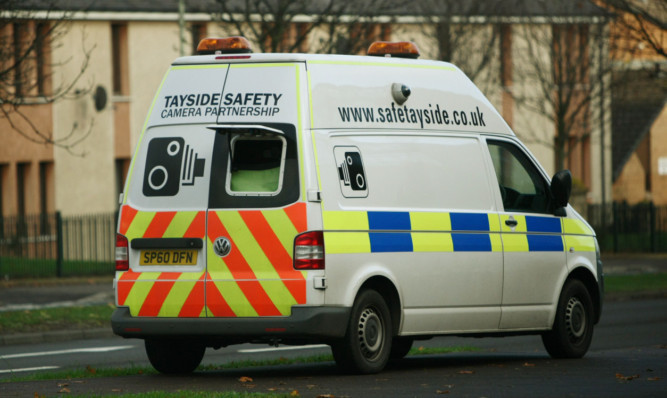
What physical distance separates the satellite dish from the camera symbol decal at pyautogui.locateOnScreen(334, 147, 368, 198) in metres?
27.1

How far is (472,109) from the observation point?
12.1 m

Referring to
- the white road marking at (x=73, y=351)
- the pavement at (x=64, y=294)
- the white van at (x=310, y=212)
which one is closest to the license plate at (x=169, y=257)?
the white van at (x=310, y=212)

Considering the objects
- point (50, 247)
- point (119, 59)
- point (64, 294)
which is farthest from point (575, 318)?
point (119, 59)

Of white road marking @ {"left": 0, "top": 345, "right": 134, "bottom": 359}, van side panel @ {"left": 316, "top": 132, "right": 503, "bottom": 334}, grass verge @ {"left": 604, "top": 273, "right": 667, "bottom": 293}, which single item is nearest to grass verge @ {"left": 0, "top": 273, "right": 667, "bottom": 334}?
white road marking @ {"left": 0, "top": 345, "right": 134, "bottom": 359}

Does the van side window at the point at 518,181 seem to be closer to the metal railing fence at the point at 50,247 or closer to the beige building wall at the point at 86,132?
the metal railing fence at the point at 50,247

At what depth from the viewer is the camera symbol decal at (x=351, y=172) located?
10.6m

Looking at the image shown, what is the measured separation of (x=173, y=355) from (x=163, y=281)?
40.7 inches

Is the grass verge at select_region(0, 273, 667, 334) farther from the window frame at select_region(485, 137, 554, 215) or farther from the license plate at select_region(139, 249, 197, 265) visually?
the window frame at select_region(485, 137, 554, 215)

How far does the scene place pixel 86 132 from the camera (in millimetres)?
36625

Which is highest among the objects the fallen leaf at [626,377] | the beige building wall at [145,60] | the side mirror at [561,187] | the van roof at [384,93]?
the beige building wall at [145,60]

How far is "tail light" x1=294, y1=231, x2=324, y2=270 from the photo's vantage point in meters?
10.2

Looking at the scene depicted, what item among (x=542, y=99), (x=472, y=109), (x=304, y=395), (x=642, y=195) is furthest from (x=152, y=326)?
(x=642, y=195)

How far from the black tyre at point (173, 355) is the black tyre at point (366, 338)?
1.42 m

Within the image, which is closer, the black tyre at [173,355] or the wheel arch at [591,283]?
the black tyre at [173,355]
